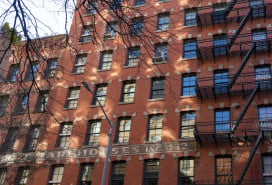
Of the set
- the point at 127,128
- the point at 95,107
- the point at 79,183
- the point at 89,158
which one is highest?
the point at 95,107

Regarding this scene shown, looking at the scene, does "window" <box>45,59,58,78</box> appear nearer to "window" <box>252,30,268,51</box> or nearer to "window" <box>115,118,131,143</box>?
"window" <box>115,118,131,143</box>

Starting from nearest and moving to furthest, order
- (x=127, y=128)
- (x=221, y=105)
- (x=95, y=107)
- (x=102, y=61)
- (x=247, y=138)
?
(x=247, y=138) → (x=221, y=105) → (x=127, y=128) → (x=95, y=107) → (x=102, y=61)

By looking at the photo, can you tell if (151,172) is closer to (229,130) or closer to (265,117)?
(229,130)

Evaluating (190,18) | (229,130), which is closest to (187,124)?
(229,130)

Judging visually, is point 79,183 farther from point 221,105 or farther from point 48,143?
point 221,105

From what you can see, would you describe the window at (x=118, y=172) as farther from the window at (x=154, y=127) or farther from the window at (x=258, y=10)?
the window at (x=258, y=10)

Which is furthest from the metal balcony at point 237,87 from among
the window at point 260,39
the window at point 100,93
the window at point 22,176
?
the window at point 22,176

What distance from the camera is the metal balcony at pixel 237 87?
24.6 m

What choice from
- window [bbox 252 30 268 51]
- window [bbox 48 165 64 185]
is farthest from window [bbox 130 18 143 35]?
window [bbox 48 165 64 185]

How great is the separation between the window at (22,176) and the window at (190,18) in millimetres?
18328

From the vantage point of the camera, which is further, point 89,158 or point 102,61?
point 102,61

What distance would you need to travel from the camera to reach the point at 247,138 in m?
22.7

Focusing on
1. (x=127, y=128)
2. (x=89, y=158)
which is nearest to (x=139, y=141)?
(x=127, y=128)

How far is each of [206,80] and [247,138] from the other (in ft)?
19.3
